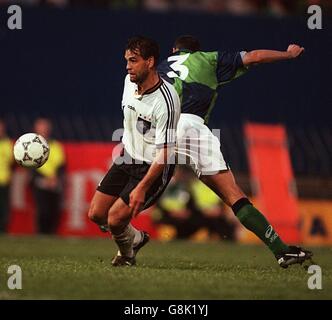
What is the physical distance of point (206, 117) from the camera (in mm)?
10508

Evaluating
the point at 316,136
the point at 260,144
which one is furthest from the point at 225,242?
the point at 316,136

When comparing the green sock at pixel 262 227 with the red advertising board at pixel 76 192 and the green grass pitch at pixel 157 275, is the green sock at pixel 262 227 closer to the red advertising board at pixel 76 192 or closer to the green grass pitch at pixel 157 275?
the green grass pitch at pixel 157 275

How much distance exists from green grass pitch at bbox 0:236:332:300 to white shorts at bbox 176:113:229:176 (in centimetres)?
106

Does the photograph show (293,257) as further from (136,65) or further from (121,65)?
(121,65)

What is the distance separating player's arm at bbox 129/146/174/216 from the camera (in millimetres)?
8531

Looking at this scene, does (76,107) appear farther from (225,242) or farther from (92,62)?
(225,242)

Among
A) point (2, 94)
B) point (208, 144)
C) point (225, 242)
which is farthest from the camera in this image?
point (2, 94)

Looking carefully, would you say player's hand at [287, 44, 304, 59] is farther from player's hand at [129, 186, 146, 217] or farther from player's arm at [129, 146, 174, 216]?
player's hand at [129, 186, 146, 217]

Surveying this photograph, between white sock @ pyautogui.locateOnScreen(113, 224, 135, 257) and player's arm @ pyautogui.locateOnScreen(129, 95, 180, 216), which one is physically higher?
player's arm @ pyautogui.locateOnScreen(129, 95, 180, 216)

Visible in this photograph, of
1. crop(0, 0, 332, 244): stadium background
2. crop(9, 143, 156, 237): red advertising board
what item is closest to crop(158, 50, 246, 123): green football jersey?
crop(9, 143, 156, 237): red advertising board

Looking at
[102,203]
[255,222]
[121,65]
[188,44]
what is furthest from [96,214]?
[121,65]

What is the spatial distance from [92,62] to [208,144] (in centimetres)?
1018

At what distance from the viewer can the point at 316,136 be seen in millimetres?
18719

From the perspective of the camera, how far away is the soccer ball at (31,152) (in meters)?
10.3
